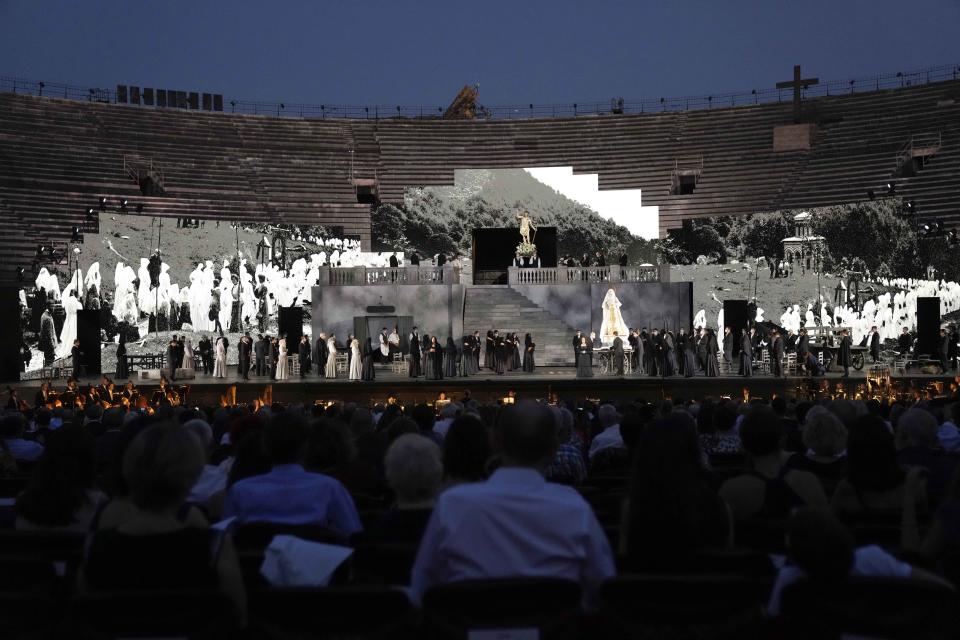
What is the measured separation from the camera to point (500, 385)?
85.9 feet

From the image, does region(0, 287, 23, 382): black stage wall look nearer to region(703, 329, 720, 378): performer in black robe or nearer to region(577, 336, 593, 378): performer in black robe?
region(577, 336, 593, 378): performer in black robe

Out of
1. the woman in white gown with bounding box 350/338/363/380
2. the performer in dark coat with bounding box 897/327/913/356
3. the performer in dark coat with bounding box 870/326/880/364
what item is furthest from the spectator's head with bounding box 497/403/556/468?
the performer in dark coat with bounding box 897/327/913/356

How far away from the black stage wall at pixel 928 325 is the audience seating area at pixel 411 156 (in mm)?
3017

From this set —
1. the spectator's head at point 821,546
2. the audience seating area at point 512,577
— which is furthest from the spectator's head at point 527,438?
the spectator's head at point 821,546

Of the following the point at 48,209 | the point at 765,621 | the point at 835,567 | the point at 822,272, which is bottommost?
the point at 765,621

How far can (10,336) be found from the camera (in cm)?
3288

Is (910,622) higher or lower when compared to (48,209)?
lower

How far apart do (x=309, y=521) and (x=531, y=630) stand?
1581 millimetres

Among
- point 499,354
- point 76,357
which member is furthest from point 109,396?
point 499,354

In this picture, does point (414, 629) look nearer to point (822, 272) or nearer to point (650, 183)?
point (822, 272)

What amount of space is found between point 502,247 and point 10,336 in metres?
18.6

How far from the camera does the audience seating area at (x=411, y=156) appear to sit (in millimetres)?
36375

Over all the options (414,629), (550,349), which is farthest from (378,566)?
(550,349)

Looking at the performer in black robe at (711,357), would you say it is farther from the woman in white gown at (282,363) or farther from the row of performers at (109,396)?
the row of performers at (109,396)
